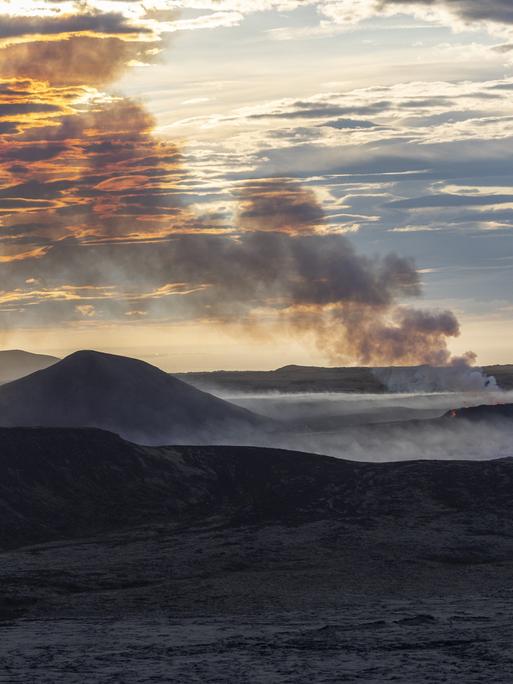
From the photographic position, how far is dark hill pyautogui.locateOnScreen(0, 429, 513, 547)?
9769 cm

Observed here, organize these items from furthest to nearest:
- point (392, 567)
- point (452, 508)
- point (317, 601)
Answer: point (452, 508) → point (392, 567) → point (317, 601)

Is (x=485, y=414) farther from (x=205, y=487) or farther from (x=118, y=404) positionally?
(x=205, y=487)

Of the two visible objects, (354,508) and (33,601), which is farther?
(354,508)

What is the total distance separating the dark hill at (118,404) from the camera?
159375mm

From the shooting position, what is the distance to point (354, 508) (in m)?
99.1

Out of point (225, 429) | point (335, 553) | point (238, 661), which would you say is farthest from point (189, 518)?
point (225, 429)

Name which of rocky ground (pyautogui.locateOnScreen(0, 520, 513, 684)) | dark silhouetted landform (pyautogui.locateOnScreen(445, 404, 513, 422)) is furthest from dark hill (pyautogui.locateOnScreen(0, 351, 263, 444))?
rocky ground (pyautogui.locateOnScreen(0, 520, 513, 684))

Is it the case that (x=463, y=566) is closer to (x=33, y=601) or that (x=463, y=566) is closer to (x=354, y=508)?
(x=354, y=508)

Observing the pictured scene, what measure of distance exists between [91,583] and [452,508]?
129 feet

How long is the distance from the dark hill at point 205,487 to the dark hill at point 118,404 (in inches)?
1482

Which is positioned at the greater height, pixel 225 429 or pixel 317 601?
pixel 225 429

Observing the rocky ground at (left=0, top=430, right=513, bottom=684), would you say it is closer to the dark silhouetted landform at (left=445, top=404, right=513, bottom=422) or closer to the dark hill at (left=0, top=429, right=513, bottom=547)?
the dark hill at (left=0, top=429, right=513, bottom=547)

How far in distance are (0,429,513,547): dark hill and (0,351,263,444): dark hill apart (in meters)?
37.6

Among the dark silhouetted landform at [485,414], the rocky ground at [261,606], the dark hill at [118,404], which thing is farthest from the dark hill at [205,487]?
the dark silhouetted landform at [485,414]
